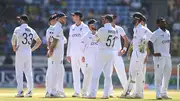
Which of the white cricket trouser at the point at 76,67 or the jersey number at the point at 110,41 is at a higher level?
the jersey number at the point at 110,41

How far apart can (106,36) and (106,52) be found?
47 centimetres

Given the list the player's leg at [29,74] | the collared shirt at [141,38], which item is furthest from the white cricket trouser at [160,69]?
the player's leg at [29,74]

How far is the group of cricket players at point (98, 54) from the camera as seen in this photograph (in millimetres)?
17984

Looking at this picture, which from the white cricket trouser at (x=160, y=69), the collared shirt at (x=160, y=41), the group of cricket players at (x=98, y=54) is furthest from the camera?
the collared shirt at (x=160, y=41)

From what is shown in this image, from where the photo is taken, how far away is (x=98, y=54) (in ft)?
59.0

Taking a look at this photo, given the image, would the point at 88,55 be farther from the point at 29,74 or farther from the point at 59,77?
the point at 29,74

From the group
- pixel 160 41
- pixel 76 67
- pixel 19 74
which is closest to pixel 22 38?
pixel 19 74

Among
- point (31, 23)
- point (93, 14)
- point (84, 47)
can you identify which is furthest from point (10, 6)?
point (84, 47)

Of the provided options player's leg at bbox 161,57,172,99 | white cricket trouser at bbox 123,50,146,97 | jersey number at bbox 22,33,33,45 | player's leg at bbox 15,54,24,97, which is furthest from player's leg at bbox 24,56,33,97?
player's leg at bbox 161,57,172,99

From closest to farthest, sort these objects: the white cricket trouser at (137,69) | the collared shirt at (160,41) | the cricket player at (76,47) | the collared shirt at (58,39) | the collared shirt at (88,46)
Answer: the collared shirt at (160,41) → the white cricket trouser at (137,69) → the collared shirt at (58,39) → the collared shirt at (88,46) → the cricket player at (76,47)

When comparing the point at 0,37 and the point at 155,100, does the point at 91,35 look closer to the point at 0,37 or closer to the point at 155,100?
the point at 155,100

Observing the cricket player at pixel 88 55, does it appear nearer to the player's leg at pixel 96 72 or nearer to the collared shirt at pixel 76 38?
the collared shirt at pixel 76 38

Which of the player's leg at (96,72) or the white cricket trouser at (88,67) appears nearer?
the player's leg at (96,72)

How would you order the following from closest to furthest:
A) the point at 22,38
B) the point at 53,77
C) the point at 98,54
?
the point at 98,54 < the point at 53,77 < the point at 22,38
